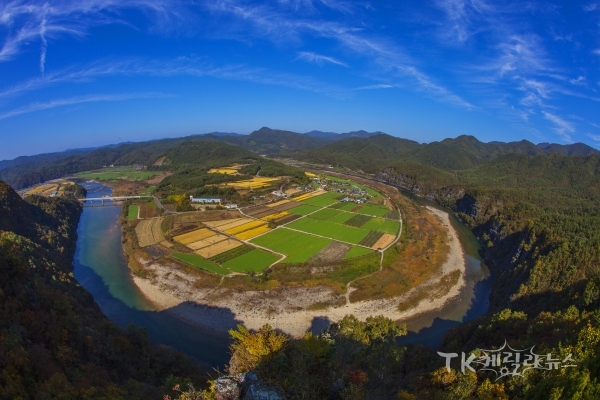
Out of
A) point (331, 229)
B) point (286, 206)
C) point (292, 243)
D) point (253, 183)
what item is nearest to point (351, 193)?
point (286, 206)

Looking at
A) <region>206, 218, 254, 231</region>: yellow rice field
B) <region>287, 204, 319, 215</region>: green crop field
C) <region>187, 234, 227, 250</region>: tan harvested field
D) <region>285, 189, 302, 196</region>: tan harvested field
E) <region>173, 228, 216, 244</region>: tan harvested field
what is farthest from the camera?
<region>285, 189, 302, 196</region>: tan harvested field

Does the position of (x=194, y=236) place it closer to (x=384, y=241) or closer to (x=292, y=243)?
(x=292, y=243)

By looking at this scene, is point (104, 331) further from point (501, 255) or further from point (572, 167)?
point (572, 167)

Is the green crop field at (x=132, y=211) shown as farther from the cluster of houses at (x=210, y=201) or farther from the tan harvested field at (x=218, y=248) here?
the tan harvested field at (x=218, y=248)

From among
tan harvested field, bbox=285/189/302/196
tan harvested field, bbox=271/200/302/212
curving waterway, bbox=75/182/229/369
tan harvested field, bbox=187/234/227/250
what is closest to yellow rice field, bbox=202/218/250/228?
tan harvested field, bbox=187/234/227/250

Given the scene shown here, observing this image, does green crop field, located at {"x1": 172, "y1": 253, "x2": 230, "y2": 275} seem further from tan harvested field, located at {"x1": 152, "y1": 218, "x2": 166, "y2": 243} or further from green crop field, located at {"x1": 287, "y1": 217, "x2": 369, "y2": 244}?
green crop field, located at {"x1": 287, "y1": 217, "x2": 369, "y2": 244}

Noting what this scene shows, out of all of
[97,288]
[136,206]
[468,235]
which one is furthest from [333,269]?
[136,206]
